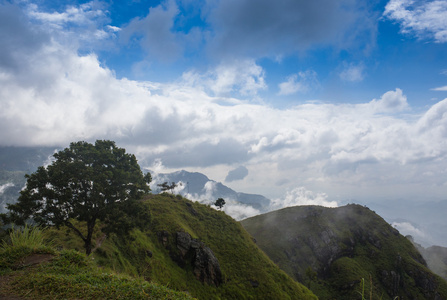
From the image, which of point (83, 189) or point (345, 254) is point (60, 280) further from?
point (345, 254)

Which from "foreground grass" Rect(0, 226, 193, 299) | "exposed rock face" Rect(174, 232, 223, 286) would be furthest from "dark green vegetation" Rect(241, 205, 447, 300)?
"foreground grass" Rect(0, 226, 193, 299)

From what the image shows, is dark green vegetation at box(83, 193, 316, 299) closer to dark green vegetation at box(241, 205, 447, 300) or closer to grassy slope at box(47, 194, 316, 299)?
grassy slope at box(47, 194, 316, 299)

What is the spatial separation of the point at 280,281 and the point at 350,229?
10034 centimetres

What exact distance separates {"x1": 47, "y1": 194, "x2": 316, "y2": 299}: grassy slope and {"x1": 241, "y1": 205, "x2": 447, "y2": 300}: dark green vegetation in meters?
50.8

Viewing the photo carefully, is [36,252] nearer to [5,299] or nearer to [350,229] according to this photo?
[5,299]

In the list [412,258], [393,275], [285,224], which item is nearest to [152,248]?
[285,224]

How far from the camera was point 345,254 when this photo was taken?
12131 centimetres

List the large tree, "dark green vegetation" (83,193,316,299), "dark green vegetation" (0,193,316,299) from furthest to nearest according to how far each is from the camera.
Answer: "dark green vegetation" (83,193,316,299) < "dark green vegetation" (0,193,316,299) < the large tree

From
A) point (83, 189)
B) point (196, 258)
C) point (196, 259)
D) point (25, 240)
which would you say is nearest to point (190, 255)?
point (196, 258)

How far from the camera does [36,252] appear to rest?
14.9 m

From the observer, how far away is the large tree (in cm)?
2861

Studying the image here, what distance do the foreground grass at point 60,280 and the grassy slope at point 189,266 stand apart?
2079cm

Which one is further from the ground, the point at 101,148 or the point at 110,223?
the point at 101,148

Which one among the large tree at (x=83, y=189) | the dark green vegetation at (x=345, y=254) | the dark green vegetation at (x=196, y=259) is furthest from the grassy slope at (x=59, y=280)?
the dark green vegetation at (x=345, y=254)
